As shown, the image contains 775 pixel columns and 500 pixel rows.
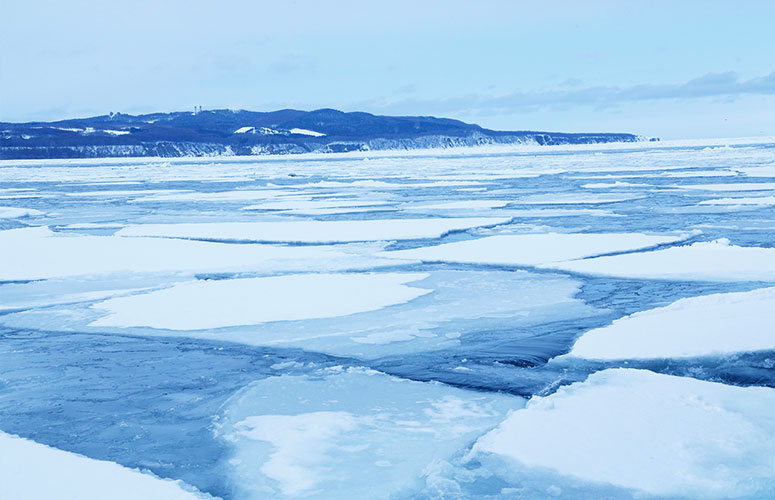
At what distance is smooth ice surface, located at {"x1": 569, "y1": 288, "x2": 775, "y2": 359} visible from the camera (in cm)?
443

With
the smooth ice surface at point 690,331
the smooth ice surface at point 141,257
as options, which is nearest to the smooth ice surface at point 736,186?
the smooth ice surface at point 141,257

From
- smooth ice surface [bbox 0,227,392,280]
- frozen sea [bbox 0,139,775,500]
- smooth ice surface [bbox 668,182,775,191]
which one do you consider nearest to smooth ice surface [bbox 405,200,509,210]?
smooth ice surface [bbox 668,182,775,191]

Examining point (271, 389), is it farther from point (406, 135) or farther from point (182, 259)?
point (406, 135)

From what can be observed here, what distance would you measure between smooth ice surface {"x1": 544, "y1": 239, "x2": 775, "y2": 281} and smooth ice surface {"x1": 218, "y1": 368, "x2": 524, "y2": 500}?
3400mm

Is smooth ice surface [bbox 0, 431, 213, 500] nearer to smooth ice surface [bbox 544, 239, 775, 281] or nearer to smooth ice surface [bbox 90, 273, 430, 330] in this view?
smooth ice surface [bbox 90, 273, 430, 330]

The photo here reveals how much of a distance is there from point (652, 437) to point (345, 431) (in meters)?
1.18

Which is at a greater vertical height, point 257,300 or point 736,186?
point 736,186

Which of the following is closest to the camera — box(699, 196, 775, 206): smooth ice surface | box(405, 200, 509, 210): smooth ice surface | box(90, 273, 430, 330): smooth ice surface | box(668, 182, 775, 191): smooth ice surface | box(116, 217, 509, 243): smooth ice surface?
box(90, 273, 430, 330): smooth ice surface

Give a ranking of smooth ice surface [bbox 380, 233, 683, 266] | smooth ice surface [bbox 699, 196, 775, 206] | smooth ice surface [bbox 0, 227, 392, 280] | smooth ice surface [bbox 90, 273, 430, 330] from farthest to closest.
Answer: smooth ice surface [bbox 699, 196, 775, 206]
smooth ice surface [bbox 380, 233, 683, 266]
smooth ice surface [bbox 0, 227, 392, 280]
smooth ice surface [bbox 90, 273, 430, 330]

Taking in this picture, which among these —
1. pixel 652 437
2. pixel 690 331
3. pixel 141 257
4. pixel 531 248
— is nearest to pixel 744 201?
pixel 531 248

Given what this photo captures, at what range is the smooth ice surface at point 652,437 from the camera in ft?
9.48

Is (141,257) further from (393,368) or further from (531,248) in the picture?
(393,368)

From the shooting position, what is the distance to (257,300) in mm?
6121

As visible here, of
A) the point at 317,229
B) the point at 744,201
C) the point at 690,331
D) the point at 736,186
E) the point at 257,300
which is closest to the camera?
the point at 690,331
